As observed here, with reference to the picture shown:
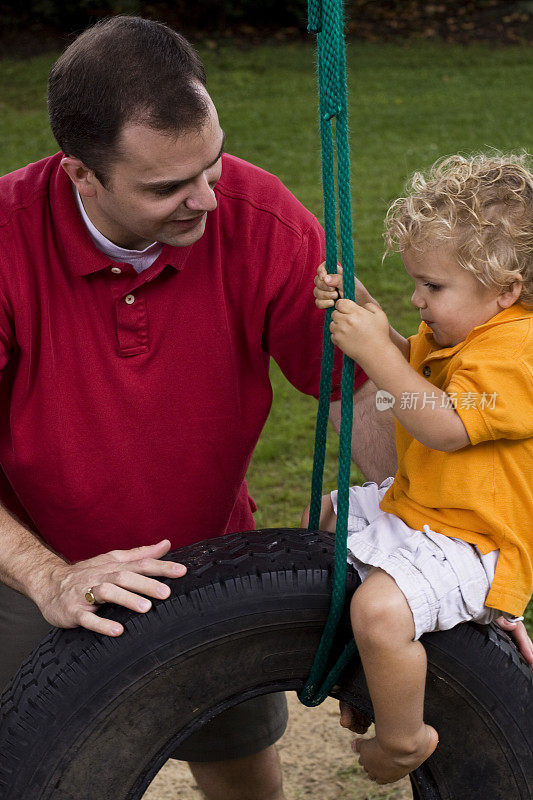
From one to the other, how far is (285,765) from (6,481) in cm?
127

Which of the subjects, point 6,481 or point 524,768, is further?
point 6,481

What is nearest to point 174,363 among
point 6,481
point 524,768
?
point 6,481

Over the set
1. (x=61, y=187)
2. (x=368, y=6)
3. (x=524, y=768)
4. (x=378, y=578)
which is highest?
(x=61, y=187)

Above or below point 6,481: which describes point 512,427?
above

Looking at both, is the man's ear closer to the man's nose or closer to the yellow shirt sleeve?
the man's nose

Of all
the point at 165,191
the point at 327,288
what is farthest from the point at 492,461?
the point at 165,191

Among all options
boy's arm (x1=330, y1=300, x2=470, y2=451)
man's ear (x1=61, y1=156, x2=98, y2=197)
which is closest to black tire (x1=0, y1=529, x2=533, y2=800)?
boy's arm (x1=330, y1=300, x2=470, y2=451)

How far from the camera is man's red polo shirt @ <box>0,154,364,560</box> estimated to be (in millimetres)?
2291

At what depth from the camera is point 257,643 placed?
6.14 ft

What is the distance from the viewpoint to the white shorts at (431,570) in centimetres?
178

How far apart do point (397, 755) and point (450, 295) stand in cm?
→ 88

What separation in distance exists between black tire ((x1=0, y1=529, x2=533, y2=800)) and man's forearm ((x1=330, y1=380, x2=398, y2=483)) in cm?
47

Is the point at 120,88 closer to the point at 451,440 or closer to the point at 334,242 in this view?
the point at 334,242

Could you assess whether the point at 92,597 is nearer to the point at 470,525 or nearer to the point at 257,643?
the point at 257,643
